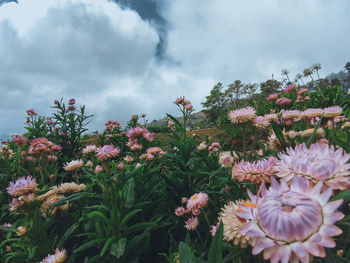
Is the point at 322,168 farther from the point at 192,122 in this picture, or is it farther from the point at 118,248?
the point at 192,122

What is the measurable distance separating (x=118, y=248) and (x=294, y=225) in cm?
89

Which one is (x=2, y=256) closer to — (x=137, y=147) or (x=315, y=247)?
(x=137, y=147)

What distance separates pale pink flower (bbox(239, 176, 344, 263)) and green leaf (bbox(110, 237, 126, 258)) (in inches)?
30.3

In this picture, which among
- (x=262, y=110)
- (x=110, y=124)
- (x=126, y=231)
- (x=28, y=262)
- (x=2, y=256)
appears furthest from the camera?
(x=262, y=110)

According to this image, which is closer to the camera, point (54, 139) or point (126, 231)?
point (126, 231)

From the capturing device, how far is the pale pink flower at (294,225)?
0.38 metres

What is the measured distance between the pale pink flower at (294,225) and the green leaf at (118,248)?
30.3 inches

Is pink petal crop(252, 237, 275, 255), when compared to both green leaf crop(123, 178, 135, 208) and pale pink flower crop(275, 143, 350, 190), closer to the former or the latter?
pale pink flower crop(275, 143, 350, 190)

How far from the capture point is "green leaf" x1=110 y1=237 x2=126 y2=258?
→ 0.96 m

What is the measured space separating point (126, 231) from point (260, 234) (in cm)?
92

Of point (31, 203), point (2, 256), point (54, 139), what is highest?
point (54, 139)

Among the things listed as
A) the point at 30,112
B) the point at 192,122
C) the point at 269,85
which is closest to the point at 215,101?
the point at 269,85

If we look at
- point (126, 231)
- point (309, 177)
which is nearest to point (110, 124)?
point (126, 231)

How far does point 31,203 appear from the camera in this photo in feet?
3.93
